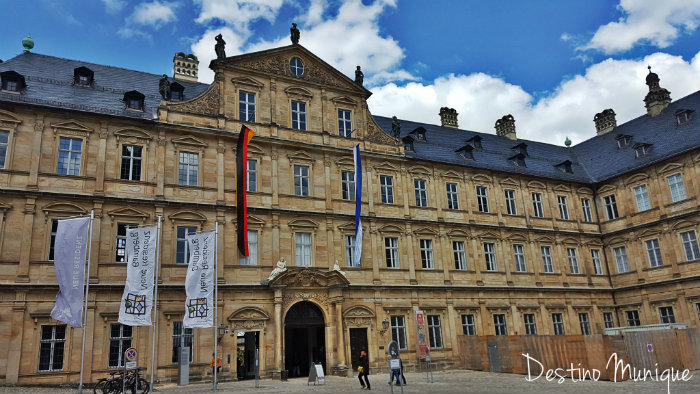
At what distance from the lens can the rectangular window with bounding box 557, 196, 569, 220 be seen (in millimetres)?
39938

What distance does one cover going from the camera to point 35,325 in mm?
22906

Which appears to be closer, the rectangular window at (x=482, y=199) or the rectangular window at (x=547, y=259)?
the rectangular window at (x=482, y=199)

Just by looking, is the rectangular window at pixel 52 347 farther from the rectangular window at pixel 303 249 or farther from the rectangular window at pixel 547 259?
the rectangular window at pixel 547 259

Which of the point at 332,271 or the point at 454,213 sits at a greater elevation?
the point at 454,213

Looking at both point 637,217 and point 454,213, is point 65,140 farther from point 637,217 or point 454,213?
point 637,217

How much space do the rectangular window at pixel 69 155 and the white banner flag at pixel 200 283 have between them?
23.0 feet

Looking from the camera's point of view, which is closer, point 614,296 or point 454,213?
point 454,213

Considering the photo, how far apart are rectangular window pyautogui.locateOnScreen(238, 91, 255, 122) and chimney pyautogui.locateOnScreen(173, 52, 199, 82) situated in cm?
729

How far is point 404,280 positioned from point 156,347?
1401 cm

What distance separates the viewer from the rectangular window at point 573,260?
3881 centimetres

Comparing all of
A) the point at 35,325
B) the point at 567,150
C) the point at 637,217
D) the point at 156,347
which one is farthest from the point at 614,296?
the point at 35,325

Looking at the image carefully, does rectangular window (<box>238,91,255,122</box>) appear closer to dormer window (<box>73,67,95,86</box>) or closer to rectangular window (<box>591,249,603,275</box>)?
dormer window (<box>73,67,95,86</box>)

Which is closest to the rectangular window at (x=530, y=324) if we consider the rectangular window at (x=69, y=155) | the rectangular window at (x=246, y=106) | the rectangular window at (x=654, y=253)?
the rectangular window at (x=654, y=253)

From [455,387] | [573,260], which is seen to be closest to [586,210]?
[573,260]
